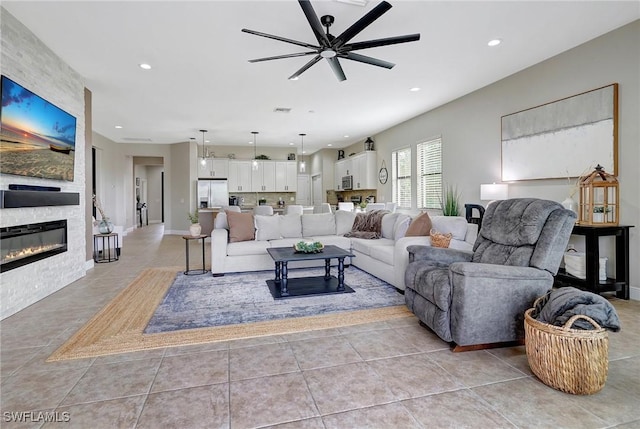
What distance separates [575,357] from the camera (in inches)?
68.7

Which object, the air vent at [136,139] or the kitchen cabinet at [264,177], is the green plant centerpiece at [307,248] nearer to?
the kitchen cabinet at [264,177]

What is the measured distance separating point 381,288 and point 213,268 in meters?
2.26

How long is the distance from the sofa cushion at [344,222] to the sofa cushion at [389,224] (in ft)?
2.13

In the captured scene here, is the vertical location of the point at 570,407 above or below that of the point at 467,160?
below

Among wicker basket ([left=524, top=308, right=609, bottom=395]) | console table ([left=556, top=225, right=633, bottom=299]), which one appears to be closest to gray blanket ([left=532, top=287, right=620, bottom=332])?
wicker basket ([left=524, top=308, right=609, bottom=395])

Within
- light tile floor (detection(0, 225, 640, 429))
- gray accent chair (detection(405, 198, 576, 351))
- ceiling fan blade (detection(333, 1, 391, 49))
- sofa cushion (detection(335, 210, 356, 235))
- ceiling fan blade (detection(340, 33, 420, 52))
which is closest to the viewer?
light tile floor (detection(0, 225, 640, 429))

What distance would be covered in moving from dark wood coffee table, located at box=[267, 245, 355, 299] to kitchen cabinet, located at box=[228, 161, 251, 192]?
654 centimetres

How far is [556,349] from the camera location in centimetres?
180

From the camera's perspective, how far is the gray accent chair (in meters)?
2.17

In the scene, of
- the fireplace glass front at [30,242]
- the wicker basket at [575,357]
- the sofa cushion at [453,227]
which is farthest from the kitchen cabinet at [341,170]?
the wicker basket at [575,357]

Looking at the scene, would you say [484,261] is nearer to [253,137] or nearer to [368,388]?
[368,388]

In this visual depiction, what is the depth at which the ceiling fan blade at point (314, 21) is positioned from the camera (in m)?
2.37

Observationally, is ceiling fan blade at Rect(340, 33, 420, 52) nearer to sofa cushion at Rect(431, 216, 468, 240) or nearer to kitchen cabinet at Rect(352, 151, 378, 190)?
sofa cushion at Rect(431, 216, 468, 240)

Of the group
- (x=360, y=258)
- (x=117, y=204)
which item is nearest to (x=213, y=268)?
(x=360, y=258)
